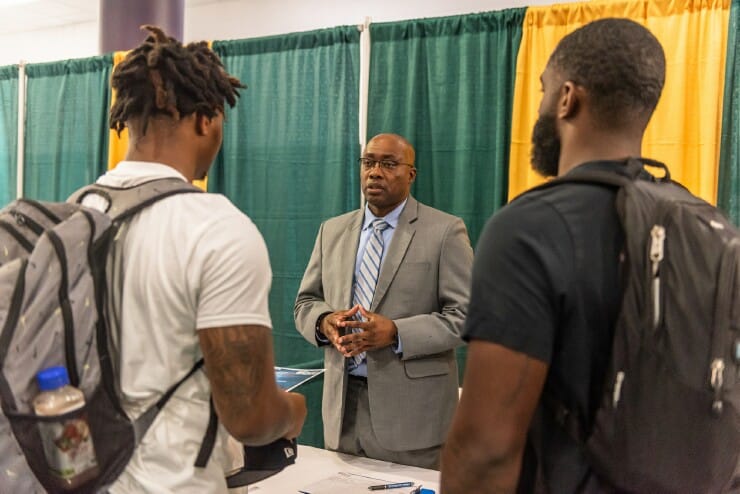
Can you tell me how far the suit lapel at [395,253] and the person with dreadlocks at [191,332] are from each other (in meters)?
1.17

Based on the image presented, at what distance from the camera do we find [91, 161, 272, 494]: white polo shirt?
1002 millimetres

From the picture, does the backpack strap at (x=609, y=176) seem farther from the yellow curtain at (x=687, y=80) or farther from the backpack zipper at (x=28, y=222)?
the yellow curtain at (x=687, y=80)

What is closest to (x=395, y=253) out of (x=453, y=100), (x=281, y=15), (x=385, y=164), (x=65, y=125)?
(x=385, y=164)

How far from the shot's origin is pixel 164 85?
1.14m

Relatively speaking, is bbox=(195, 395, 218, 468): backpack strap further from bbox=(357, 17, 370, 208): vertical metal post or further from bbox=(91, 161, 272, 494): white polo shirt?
bbox=(357, 17, 370, 208): vertical metal post

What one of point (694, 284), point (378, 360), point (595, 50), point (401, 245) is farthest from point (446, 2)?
point (694, 284)

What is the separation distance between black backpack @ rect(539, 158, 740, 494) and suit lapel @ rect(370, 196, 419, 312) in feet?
4.53

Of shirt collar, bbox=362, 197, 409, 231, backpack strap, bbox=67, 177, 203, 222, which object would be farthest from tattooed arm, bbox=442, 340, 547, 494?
shirt collar, bbox=362, 197, 409, 231

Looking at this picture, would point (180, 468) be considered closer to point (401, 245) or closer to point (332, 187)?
point (401, 245)

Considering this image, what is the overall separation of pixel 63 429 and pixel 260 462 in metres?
0.34

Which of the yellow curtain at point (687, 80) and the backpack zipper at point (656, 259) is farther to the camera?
the yellow curtain at point (687, 80)

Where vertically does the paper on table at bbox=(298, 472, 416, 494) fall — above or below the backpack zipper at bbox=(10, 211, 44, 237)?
below

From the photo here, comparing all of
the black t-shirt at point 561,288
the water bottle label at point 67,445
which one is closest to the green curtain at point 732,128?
the black t-shirt at point 561,288

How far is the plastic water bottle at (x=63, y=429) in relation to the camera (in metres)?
0.93
